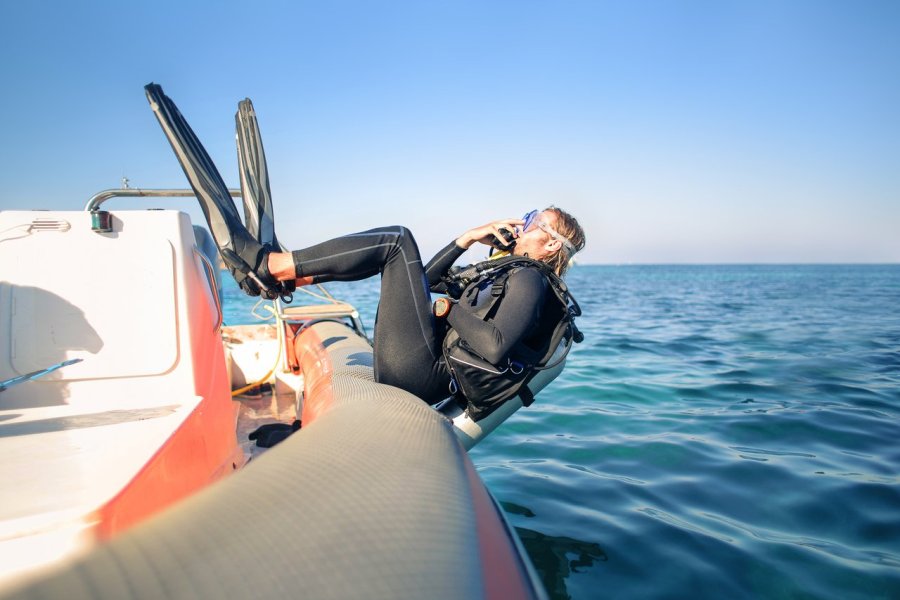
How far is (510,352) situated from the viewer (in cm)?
259

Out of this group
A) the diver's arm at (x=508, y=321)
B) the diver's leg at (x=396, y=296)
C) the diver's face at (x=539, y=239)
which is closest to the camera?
the diver's arm at (x=508, y=321)

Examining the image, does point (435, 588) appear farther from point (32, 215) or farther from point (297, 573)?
point (32, 215)

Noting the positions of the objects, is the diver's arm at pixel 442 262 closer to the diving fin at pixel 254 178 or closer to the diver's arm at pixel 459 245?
the diver's arm at pixel 459 245

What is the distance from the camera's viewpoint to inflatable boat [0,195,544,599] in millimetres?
735

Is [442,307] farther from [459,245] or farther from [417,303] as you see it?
[459,245]

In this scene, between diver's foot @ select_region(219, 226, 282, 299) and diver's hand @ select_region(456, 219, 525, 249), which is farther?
diver's hand @ select_region(456, 219, 525, 249)

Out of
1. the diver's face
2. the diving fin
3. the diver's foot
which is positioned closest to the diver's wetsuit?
the diver's foot

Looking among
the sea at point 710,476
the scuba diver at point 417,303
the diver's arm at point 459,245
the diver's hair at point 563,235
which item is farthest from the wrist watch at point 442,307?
the sea at point 710,476

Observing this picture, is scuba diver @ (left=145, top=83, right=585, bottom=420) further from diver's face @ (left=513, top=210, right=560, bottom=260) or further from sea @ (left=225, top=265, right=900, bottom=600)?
sea @ (left=225, top=265, right=900, bottom=600)

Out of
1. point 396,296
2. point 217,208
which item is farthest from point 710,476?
point 217,208

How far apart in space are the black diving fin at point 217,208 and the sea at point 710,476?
1.90 metres

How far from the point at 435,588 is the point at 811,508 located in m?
3.16

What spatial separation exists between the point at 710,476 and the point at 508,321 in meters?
2.07

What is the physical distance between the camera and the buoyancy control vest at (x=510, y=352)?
2664mm
